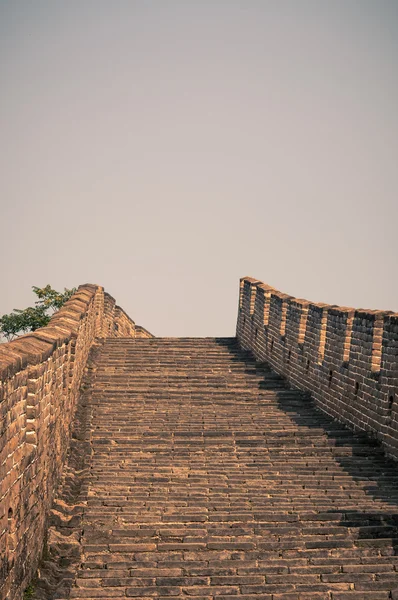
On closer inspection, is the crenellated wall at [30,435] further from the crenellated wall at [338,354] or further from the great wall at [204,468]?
the crenellated wall at [338,354]

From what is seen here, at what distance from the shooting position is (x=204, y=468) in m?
12.2

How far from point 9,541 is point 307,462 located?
5085 millimetres

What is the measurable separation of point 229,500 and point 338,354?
4776mm

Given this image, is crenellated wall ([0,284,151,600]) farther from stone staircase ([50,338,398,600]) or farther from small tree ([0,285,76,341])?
small tree ([0,285,76,341])

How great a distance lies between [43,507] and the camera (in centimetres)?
1030

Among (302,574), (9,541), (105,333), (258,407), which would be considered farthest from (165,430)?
(105,333)

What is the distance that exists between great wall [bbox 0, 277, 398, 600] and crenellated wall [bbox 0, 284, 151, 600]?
0.02 m

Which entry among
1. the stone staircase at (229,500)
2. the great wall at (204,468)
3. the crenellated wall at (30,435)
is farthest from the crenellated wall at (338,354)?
the crenellated wall at (30,435)

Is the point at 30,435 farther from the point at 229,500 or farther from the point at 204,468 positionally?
the point at 204,468

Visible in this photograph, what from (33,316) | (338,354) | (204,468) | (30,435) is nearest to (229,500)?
(204,468)

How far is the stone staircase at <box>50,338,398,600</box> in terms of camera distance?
945 cm

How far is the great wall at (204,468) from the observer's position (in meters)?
9.27

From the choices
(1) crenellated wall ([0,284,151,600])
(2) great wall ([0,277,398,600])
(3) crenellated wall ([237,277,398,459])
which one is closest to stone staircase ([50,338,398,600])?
(2) great wall ([0,277,398,600])

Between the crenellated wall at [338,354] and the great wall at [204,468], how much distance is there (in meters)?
0.04
